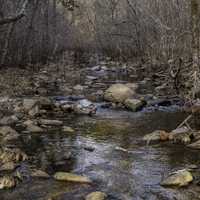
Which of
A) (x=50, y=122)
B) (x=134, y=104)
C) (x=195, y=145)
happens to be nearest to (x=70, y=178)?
(x=195, y=145)

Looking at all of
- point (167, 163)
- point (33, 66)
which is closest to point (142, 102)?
point (167, 163)

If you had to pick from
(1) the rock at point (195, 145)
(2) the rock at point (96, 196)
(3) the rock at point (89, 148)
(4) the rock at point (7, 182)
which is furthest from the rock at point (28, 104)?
(2) the rock at point (96, 196)

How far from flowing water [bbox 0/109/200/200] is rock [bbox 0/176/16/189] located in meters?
0.12

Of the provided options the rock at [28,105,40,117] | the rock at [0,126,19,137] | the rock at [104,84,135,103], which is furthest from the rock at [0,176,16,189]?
the rock at [104,84,135,103]

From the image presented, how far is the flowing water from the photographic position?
24.2 ft

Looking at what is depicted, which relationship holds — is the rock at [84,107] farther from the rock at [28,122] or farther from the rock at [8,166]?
the rock at [8,166]

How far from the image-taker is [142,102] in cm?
1474

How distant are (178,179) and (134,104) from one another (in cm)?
677

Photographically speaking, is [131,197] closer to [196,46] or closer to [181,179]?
[181,179]

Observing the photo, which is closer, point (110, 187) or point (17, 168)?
point (110, 187)

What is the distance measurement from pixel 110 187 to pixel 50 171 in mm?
1284

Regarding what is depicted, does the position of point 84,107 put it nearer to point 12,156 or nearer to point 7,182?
point 12,156

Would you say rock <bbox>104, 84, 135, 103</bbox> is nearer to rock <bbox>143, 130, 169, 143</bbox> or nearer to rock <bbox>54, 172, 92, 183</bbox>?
rock <bbox>143, 130, 169, 143</bbox>

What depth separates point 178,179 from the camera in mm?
7695
